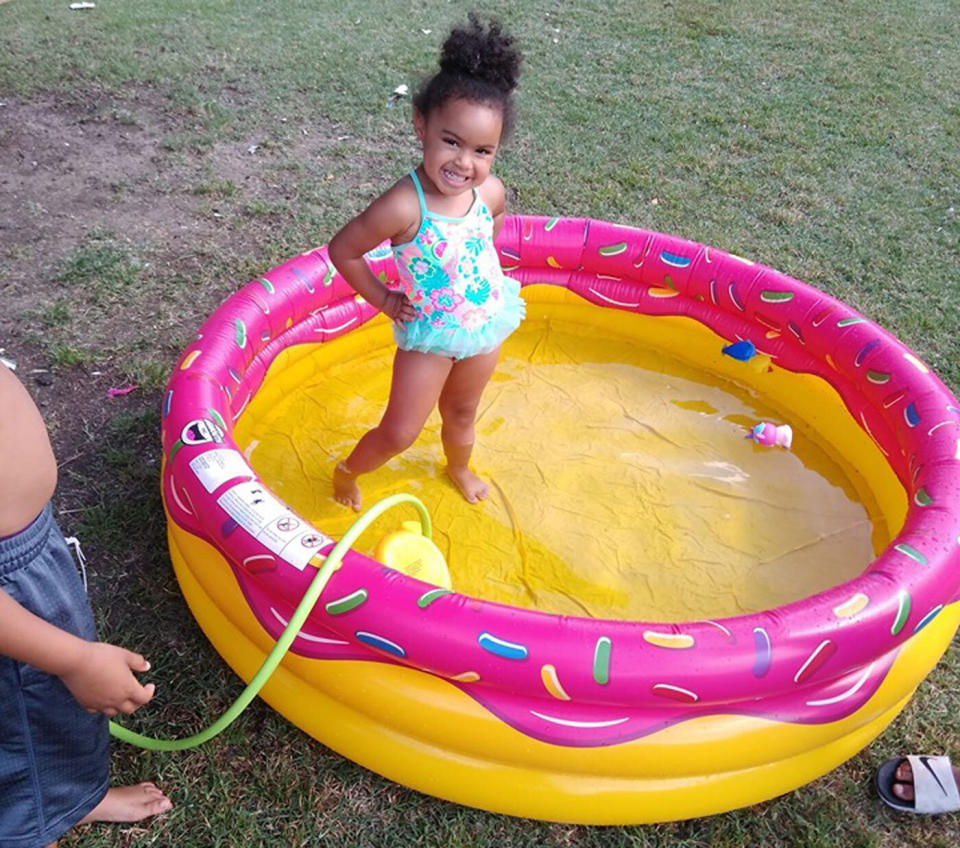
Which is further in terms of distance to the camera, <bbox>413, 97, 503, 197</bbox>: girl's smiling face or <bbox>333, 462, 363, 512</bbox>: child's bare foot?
<bbox>333, 462, 363, 512</bbox>: child's bare foot

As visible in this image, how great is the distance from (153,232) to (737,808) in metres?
3.51

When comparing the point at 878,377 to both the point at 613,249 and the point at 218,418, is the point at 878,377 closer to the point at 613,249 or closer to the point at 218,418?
the point at 613,249

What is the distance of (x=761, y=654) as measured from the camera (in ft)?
6.32

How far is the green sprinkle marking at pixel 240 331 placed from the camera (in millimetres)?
2809

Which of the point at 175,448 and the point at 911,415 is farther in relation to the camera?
the point at 911,415

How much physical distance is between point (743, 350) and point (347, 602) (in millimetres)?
2112

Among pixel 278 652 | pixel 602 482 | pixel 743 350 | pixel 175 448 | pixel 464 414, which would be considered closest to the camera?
pixel 278 652

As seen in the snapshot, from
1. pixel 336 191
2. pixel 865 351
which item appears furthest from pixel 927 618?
pixel 336 191

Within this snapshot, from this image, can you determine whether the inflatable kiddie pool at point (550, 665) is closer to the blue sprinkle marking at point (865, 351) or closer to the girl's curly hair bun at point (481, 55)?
the blue sprinkle marking at point (865, 351)

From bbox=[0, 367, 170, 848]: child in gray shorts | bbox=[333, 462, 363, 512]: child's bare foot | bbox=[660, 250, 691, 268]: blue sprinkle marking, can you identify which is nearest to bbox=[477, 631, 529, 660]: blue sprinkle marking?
bbox=[0, 367, 170, 848]: child in gray shorts

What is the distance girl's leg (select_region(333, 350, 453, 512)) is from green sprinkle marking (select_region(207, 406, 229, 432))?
46 centimetres

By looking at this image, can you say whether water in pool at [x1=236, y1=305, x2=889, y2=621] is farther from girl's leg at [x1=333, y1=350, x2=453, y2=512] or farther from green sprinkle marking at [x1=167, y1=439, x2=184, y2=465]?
green sprinkle marking at [x1=167, y1=439, x2=184, y2=465]

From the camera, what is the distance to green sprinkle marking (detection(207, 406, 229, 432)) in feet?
7.93

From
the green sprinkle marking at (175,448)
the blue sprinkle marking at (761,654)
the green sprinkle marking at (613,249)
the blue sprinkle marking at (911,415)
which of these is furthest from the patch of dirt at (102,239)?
the blue sprinkle marking at (911,415)
